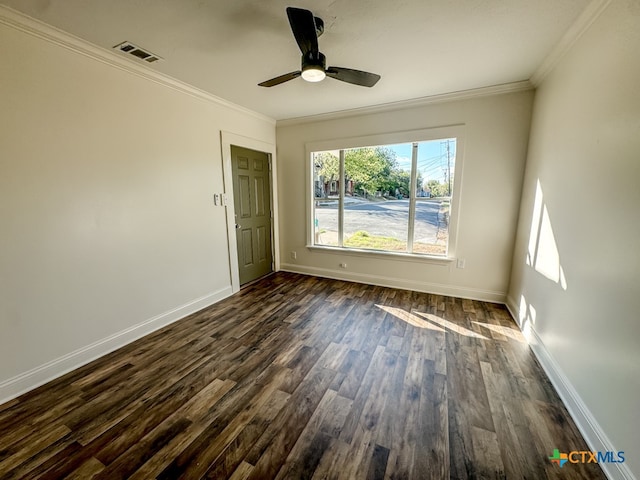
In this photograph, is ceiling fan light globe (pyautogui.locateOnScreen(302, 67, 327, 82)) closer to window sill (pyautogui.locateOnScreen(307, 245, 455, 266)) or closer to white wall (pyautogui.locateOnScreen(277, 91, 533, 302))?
white wall (pyautogui.locateOnScreen(277, 91, 533, 302))

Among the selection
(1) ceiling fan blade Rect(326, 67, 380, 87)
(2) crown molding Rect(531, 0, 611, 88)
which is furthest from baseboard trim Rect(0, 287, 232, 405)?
(2) crown molding Rect(531, 0, 611, 88)

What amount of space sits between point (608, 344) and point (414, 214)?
2.43 m

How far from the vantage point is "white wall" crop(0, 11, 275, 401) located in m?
1.78

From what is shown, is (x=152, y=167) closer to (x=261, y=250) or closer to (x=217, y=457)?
(x=261, y=250)

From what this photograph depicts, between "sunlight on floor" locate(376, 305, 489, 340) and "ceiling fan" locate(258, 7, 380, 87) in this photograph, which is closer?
"ceiling fan" locate(258, 7, 380, 87)

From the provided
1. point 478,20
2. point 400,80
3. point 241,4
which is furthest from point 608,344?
point 241,4

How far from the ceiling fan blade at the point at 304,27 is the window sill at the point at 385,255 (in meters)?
2.74

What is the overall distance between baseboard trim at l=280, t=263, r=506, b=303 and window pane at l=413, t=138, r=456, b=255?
1.59ft

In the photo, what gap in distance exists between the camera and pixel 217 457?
4.52 ft

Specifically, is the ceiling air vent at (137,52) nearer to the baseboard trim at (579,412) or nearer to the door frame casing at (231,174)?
the door frame casing at (231,174)

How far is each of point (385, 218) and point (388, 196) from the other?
328 mm

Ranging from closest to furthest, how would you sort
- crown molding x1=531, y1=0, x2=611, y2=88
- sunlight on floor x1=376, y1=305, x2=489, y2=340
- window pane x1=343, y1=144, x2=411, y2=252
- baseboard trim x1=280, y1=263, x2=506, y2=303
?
crown molding x1=531, y1=0, x2=611, y2=88 < sunlight on floor x1=376, y1=305, x2=489, y2=340 < baseboard trim x1=280, y1=263, x2=506, y2=303 < window pane x1=343, y1=144, x2=411, y2=252

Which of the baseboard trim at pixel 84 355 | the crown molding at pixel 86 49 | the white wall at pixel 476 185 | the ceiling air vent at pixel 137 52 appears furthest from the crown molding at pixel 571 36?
the baseboard trim at pixel 84 355

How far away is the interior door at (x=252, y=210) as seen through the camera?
3.75m
